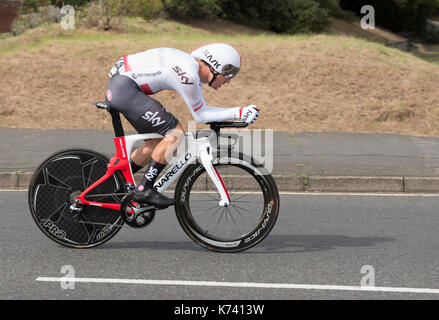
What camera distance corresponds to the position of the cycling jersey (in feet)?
17.6

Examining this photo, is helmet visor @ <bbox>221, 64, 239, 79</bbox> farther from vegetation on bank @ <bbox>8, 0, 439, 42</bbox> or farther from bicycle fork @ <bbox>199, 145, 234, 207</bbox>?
vegetation on bank @ <bbox>8, 0, 439, 42</bbox>

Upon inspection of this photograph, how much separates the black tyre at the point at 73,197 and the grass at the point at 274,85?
7.59 meters

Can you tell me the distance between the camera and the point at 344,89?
1498cm

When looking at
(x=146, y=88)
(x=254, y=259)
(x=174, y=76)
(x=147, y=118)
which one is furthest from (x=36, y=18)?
(x=254, y=259)

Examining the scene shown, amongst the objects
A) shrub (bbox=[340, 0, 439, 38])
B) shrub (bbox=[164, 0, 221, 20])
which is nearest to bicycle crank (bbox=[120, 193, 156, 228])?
shrub (bbox=[164, 0, 221, 20])

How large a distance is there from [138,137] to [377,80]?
10.7m

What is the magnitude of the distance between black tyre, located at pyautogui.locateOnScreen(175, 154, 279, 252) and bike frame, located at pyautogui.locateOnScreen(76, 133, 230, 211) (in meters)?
0.06

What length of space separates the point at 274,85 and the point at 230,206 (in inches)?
381

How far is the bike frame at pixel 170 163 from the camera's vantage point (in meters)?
5.61

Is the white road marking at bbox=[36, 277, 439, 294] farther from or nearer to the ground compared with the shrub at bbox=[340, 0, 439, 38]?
farther from the ground

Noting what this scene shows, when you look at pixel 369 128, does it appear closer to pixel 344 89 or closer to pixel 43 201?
pixel 344 89

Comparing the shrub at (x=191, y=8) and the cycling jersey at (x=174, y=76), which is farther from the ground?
the cycling jersey at (x=174, y=76)

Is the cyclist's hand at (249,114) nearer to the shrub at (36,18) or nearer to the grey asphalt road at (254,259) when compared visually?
the grey asphalt road at (254,259)

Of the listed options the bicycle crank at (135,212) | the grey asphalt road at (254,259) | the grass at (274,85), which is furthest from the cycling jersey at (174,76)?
the grass at (274,85)
